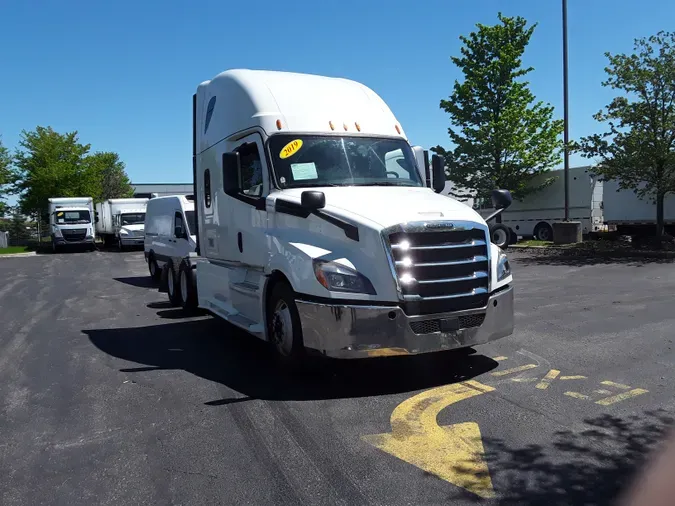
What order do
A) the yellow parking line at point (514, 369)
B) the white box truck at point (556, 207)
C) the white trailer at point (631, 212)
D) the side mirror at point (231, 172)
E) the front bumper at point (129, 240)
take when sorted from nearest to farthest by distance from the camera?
the yellow parking line at point (514, 369)
the side mirror at point (231, 172)
the white trailer at point (631, 212)
the white box truck at point (556, 207)
the front bumper at point (129, 240)

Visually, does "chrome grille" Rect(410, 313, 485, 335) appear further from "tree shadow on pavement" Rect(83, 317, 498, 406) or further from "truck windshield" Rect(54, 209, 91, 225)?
"truck windshield" Rect(54, 209, 91, 225)

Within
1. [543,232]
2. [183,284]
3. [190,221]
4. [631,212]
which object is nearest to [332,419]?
[183,284]

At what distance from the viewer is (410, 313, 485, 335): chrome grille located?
534 cm

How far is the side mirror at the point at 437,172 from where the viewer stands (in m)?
7.64

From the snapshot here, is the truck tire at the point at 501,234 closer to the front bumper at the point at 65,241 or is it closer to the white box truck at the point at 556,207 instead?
the white box truck at the point at 556,207

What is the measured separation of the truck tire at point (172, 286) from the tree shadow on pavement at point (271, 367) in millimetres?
2646

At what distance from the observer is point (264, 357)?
693cm

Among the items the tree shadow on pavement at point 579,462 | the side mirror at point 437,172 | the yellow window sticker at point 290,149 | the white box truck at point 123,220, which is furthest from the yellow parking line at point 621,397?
the white box truck at point 123,220

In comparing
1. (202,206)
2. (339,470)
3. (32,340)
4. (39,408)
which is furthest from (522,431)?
(32,340)

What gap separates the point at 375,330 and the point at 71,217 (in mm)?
31976

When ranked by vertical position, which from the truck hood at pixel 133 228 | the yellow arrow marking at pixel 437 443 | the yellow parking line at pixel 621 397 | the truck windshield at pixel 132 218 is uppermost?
the truck windshield at pixel 132 218

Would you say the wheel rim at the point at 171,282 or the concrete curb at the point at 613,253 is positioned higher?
the wheel rim at the point at 171,282

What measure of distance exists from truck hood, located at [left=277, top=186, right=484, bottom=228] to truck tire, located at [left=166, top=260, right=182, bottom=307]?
5512mm

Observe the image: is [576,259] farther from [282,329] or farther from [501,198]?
[282,329]
